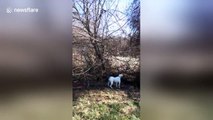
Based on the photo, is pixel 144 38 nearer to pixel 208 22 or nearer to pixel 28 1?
pixel 208 22

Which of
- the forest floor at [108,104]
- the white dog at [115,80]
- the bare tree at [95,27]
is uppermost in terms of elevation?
the bare tree at [95,27]

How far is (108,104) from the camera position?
7.89 feet

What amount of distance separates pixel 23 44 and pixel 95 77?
2.21 ft

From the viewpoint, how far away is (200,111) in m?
2.46

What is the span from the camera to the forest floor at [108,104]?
239 centimetres

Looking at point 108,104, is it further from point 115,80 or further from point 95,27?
point 95,27

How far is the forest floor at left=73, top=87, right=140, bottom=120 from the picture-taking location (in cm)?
239

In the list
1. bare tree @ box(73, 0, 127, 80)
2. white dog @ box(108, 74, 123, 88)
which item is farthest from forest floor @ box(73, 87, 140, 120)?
bare tree @ box(73, 0, 127, 80)

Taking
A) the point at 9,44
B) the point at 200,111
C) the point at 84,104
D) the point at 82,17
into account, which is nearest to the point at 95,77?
the point at 84,104

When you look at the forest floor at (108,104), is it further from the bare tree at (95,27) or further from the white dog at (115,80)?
the bare tree at (95,27)

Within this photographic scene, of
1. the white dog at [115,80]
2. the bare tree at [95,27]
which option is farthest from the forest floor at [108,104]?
the bare tree at [95,27]

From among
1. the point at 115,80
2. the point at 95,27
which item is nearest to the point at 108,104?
the point at 115,80

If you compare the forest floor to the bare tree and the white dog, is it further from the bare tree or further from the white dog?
the bare tree

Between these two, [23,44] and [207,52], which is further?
[207,52]
